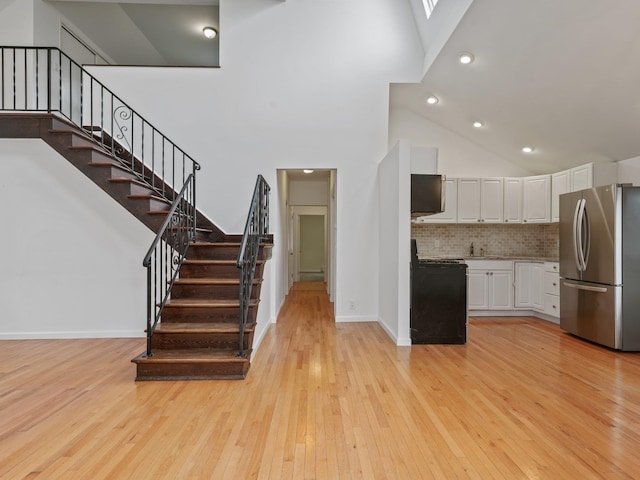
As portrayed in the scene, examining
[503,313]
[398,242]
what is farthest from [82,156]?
[503,313]

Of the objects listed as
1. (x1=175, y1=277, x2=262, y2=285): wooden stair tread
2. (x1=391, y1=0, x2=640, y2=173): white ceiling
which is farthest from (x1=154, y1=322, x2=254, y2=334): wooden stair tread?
(x1=391, y1=0, x2=640, y2=173): white ceiling

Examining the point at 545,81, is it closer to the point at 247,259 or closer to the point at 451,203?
the point at 451,203

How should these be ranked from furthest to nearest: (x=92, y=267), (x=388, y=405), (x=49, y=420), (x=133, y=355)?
(x=92, y=267) → (x=133, y=355) → (x=388, y=405) → (x=49, y=420)

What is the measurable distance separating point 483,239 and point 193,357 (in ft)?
16.8

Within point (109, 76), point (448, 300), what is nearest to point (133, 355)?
point (448, 300)

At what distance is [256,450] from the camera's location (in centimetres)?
205

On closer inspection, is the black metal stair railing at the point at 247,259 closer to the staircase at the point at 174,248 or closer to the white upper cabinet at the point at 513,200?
the staircase at the point at 174,248

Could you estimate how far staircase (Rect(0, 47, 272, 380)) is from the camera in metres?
3.17

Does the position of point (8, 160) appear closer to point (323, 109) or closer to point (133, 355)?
point (133, 355)

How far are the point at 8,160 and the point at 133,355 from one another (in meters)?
2.89

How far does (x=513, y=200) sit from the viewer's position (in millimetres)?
5844

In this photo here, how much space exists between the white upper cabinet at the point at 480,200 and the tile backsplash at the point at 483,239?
12.8 inches

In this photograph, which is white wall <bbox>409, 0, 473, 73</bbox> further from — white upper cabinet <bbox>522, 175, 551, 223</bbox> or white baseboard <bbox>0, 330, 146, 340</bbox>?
white baseboard <bbox>0, 330, 146, 340</bbox>

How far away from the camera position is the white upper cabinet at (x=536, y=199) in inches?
220
